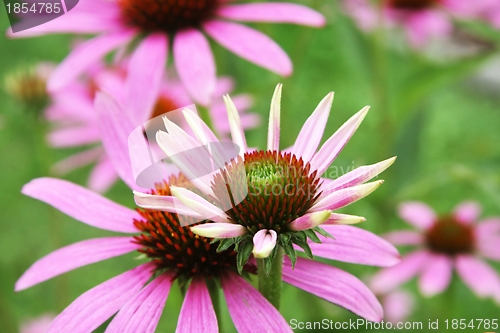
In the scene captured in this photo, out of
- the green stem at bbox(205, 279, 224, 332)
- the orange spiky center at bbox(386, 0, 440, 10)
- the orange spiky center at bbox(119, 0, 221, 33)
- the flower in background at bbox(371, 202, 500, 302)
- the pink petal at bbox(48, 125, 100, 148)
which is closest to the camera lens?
the green stem at bbox(205, 279, 224, 332)

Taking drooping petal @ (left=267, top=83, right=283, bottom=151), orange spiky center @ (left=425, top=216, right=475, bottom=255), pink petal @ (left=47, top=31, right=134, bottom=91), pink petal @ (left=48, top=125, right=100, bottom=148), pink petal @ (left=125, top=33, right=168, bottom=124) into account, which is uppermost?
pink petal @ (left=47, top=31, right=134, bottom=91)

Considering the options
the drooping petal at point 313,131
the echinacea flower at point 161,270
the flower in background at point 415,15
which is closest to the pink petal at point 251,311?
the echinacea flower at point 161,270

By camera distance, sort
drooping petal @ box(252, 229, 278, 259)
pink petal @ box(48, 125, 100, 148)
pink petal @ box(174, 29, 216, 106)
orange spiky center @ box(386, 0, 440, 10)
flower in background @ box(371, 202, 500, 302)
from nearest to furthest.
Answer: drooping petal @ box(252, 229, 278, 259) < pink petal @ box(174, 29, 216, 106) < flower in background @ box(371, 202, 500, 302) < pink petal @ box(48, 125, 100, 148) < orange spiky center @ box(386, 0, 440, 10)

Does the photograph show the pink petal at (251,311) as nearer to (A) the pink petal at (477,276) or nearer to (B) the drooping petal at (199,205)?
(B) the drooping petal at (199,205)

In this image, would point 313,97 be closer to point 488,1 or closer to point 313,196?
point 488,1

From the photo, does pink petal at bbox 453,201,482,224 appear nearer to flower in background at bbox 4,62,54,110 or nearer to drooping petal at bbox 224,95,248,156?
drooping petal at bbox 224,95,248,156

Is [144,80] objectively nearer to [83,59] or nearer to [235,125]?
[83,59]

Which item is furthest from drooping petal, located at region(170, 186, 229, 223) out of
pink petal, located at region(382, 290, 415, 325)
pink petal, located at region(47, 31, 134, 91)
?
pink petal, located at region(382, 290, 415, 325)

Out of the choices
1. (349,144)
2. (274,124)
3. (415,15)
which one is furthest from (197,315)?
(415,15)
